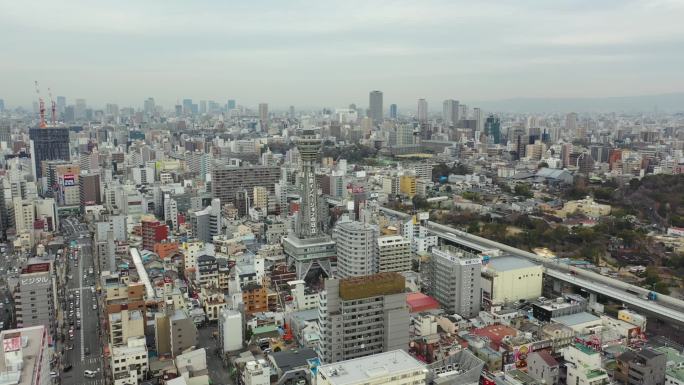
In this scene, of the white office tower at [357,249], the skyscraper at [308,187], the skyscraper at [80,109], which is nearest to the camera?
the white office tower at [357,249]

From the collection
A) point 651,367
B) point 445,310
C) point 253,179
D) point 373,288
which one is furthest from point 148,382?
point 253,179

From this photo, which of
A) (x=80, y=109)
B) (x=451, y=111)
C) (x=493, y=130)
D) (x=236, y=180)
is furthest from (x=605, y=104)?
(x=236, y=180)

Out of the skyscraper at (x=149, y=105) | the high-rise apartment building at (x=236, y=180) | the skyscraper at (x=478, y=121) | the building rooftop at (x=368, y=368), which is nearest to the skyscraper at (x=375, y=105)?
the skyscraper at (x=478, y=121)

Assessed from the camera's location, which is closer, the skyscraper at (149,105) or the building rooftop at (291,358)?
the building rooftop at (291,358)

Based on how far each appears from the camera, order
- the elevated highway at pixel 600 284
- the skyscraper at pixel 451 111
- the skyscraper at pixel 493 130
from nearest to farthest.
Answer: the elevated highway at pixel 600 284
the skyscraper at pixel 493 130
the skyscraper at pixel 451 111

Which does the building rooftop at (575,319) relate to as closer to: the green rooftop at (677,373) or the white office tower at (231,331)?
the green rooftop at (677,373)

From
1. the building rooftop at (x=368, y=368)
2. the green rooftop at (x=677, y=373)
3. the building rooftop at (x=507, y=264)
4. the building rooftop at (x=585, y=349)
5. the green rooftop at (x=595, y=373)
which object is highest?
the building rooftop at (x=368, y=368)
